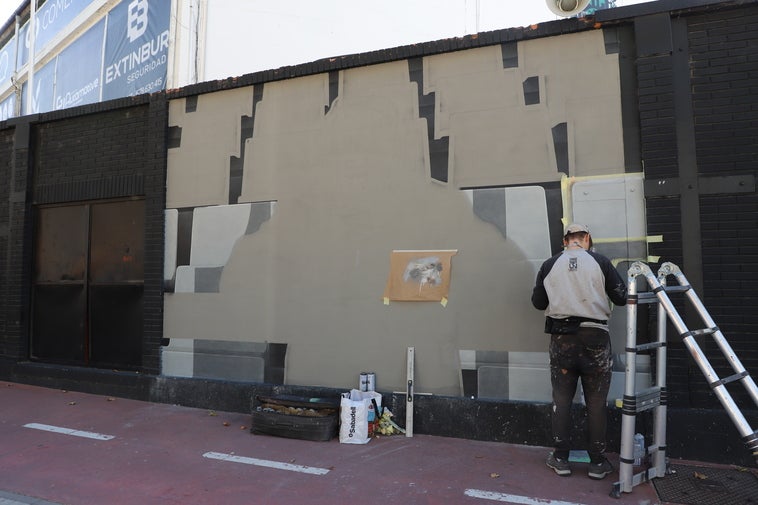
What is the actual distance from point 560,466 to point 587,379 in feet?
2.39

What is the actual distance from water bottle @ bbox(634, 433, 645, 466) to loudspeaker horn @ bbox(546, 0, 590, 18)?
4.11m

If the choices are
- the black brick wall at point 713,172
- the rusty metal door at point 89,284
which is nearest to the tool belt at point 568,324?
the black brick wall at point 713,172

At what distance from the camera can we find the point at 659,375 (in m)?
4.02

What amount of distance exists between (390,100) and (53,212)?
18.9ft

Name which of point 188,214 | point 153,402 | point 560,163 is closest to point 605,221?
point 560,163

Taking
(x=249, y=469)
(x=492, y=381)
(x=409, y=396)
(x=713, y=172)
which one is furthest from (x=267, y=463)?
(x=713, y=172)

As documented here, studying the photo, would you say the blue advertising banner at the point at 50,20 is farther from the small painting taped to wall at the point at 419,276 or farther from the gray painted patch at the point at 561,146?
the gray painted patch at the point at 561,146

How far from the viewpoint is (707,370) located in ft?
11.3

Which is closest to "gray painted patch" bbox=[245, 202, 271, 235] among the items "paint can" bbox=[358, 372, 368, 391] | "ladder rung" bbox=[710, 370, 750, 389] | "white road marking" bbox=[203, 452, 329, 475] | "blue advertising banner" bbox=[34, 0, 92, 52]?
"paint can" bbox=[358, 372, 368, 391]

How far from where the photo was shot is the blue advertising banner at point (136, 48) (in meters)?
11.2

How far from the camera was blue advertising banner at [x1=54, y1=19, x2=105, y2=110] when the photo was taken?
43.3 ft

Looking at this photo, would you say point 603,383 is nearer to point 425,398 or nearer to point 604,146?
point 425,398

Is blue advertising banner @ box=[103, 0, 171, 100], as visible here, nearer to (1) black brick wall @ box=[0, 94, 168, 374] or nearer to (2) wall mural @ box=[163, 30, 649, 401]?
(1) black brick wall @ box=[0, 94, 168, 374]

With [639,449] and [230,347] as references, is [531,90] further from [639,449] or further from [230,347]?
[230,347]
